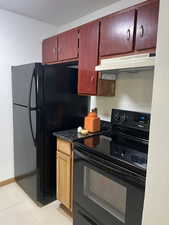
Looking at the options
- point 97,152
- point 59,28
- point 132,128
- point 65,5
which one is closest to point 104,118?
point 132,128

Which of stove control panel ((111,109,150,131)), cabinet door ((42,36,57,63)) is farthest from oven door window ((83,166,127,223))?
cabinet door ((42,36,57,63))

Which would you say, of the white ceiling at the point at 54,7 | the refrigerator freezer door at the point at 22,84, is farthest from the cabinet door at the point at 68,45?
the refrigerator freezer door at the point at 22,84

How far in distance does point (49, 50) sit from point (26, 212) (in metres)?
2.17

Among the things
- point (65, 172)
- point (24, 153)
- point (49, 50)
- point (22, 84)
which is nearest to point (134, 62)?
point (65, 172)

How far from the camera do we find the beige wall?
0.73m

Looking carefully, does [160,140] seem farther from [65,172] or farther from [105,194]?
[65,172]

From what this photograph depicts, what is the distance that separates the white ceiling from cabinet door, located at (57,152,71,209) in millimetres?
1783

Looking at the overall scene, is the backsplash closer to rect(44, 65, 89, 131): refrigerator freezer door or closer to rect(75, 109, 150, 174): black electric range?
rect(75, 109, 150, 174): black electric range

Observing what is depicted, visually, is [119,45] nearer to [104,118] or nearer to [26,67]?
[104,118]

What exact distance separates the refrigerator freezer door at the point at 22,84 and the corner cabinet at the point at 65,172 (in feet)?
1.99

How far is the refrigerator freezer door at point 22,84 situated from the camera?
198 centimetres

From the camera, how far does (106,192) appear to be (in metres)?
1.40

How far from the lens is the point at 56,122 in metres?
2.08

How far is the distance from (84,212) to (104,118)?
1.10m
